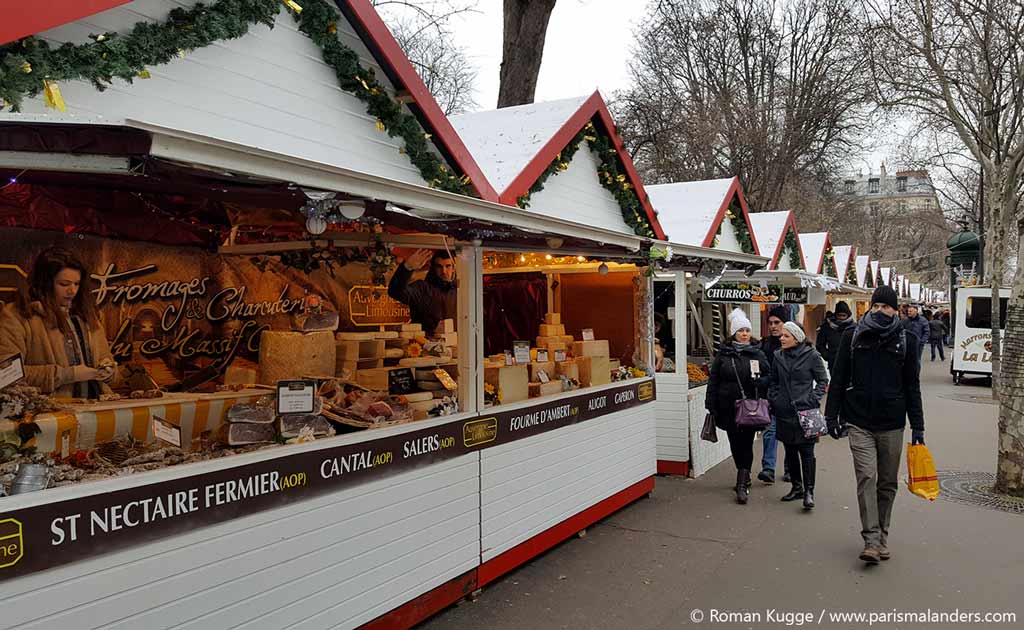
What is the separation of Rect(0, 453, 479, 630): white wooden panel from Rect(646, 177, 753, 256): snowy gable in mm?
6932

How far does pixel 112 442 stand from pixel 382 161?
8.11 ft

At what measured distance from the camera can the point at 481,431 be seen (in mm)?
5188

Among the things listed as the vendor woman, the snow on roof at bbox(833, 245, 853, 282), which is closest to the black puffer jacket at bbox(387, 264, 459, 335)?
the vendor woman

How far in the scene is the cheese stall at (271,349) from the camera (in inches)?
117

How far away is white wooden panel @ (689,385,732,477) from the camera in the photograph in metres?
8.74

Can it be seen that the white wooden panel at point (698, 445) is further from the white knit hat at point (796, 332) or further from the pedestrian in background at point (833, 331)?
the pedestrian in background at point (833, 331)

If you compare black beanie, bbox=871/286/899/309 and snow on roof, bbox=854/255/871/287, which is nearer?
black beanie, bbox=871/286/899/309

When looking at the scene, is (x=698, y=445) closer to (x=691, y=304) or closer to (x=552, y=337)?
(x=552, y=337)

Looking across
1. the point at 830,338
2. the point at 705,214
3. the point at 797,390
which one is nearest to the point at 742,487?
the point at 797,390

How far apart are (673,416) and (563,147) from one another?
11.6ft

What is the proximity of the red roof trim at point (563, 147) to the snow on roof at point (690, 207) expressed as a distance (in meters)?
2.17

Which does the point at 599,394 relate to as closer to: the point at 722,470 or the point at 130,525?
the point at 722,470

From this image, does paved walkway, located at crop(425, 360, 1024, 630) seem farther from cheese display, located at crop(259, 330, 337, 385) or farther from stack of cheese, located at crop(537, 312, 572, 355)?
cheese display, located at crop(259, 330, 337, 385)

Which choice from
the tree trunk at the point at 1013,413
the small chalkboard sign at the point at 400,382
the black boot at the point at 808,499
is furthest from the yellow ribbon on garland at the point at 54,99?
the tree trunk at the point at 1013,413
